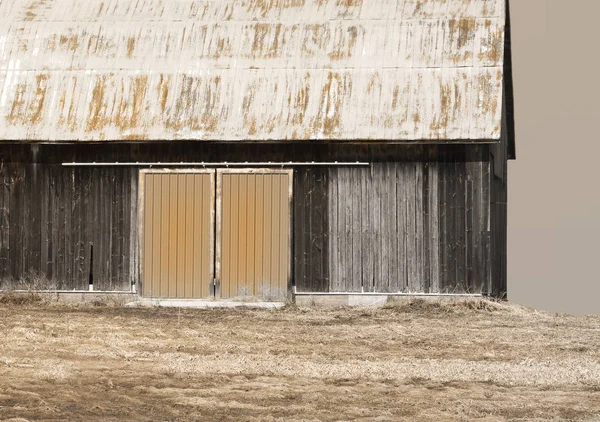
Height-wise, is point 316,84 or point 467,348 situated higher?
point 316,84

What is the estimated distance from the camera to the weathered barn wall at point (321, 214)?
2238cm

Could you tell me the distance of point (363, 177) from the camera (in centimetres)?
2269

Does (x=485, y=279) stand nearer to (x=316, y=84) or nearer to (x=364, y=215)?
(x=364, y=215)

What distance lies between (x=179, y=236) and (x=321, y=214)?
2833 millimetres

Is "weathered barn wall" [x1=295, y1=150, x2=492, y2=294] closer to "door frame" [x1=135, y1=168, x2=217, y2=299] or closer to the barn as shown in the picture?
the barn

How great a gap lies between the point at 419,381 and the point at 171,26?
43.4ft

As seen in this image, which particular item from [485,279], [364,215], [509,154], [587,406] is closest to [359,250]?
[364,215]

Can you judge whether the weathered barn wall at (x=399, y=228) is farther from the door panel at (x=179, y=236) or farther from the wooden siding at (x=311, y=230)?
the door panel at (x=179, y=236)

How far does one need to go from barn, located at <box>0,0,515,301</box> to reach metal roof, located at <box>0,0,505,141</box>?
39 mm

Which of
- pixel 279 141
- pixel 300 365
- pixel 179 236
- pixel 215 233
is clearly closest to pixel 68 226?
pixel 179 236

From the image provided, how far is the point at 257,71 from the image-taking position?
936 inches

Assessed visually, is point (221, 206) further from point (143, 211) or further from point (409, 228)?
→ point (409, 228)

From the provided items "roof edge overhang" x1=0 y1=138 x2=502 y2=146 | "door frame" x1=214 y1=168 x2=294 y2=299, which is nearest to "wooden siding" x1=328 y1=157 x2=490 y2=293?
"roof edge overhang" x1=0 y1=138 x2=502 y2=146

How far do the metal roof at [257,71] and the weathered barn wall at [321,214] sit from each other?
442mm
